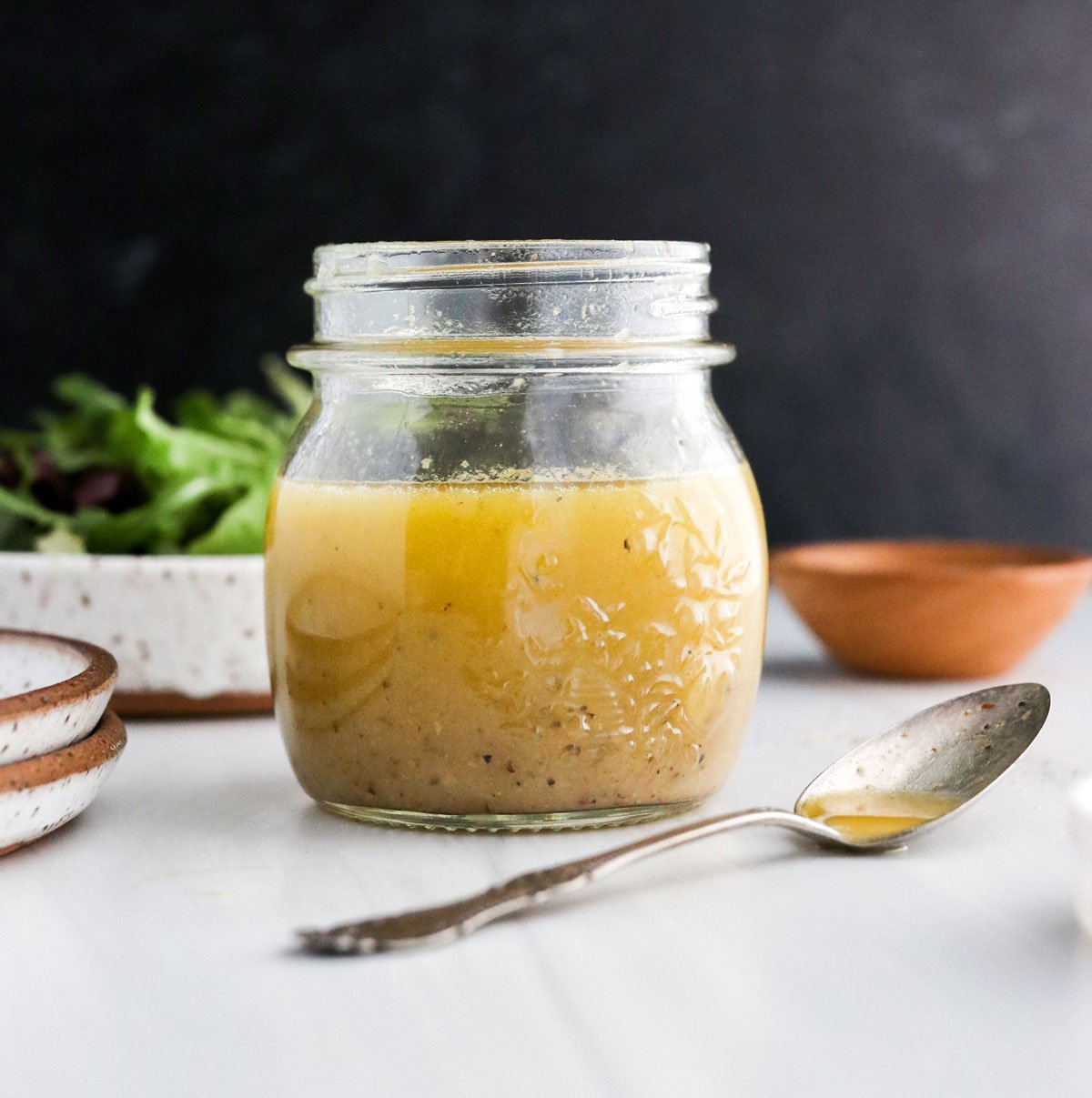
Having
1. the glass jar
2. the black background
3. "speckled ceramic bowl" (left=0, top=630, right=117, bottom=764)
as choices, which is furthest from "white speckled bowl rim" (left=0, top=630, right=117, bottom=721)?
the black background

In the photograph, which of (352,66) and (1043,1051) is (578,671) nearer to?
(1043,1051)

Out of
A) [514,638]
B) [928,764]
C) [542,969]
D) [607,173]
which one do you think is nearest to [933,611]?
[928,764]

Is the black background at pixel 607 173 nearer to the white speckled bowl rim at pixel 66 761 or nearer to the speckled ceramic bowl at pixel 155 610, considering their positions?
the speckled ceramic bowl at pixel 155 610

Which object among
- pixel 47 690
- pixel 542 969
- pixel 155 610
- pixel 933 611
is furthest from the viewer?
pixel 933 611

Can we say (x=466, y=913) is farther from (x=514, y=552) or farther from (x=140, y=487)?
(x=140, y=487)

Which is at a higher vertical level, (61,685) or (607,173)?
(607,173)
